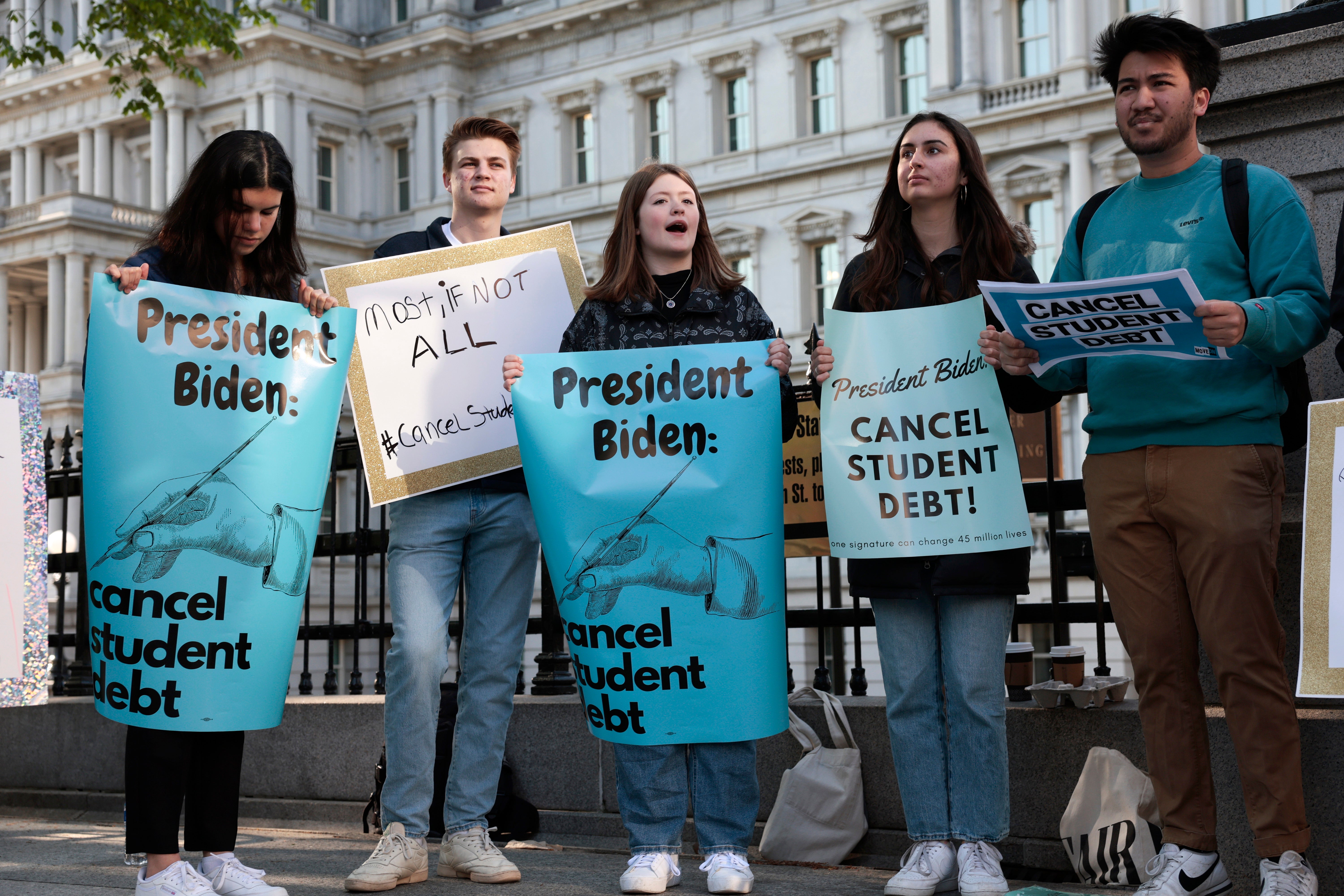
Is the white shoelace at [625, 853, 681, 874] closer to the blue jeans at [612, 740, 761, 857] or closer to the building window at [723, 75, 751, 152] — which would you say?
the blue jeans at [612, 740, 761, 857]

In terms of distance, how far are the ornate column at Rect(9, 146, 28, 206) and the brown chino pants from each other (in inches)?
1919

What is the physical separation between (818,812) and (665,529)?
1.19 meters

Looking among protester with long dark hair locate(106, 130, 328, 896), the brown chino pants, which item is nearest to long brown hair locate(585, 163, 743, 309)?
protester with long dark hair locate(106, 130, 328, 896)

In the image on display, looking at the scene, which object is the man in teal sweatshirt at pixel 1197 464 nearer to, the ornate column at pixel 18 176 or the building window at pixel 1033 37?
the building window at pixel 1033 37

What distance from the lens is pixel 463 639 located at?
4254 millimetres

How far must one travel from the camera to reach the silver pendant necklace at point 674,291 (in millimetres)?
4004

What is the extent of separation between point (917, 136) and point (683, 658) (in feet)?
5.09

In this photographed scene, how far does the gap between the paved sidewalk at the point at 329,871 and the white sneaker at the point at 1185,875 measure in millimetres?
450

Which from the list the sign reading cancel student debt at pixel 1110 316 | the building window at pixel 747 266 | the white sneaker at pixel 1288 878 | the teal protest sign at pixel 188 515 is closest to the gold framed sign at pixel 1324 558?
the sign reading cancel student debt at pixel 1110 316

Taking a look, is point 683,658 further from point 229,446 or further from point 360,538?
point 360,538

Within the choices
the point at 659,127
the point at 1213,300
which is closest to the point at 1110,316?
the point at 1213,300

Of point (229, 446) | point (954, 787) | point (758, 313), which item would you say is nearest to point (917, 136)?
point (758, 313)

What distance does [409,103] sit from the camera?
4062 centimetres

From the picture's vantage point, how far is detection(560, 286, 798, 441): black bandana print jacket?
157 inches
